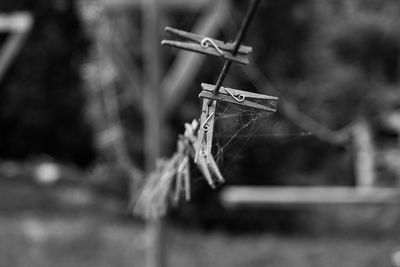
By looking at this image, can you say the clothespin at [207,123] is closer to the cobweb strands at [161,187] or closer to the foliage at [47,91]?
the cobweb strands at [161,187]

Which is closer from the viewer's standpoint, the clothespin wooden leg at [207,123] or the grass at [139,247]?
the clothespin wooden leg at [207,123]

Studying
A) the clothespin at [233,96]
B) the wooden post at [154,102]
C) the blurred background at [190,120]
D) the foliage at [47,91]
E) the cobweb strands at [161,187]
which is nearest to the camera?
the clothespin at [233,96]

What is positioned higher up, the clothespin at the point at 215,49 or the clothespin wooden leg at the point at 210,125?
the clothespin at the point at 215,49

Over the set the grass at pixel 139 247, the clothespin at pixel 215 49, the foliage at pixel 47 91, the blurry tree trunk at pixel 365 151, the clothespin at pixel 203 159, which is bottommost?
the clothespin at pixel 203 159

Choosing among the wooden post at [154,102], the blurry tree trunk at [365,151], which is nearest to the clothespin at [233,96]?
the wooden post at [154,102]

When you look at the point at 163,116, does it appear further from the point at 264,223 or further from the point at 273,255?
the point at 264,223

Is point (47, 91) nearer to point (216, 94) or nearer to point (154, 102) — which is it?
Answer: point (154, 102)

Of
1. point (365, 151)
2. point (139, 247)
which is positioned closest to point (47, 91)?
point (139, 247)

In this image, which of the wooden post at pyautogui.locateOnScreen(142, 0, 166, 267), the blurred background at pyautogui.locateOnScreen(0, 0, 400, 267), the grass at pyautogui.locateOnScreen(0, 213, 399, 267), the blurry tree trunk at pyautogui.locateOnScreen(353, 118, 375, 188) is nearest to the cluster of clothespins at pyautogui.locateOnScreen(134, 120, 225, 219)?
the blurred background at pyautogui.locateOnScreen(0, 0, 400, 267)
